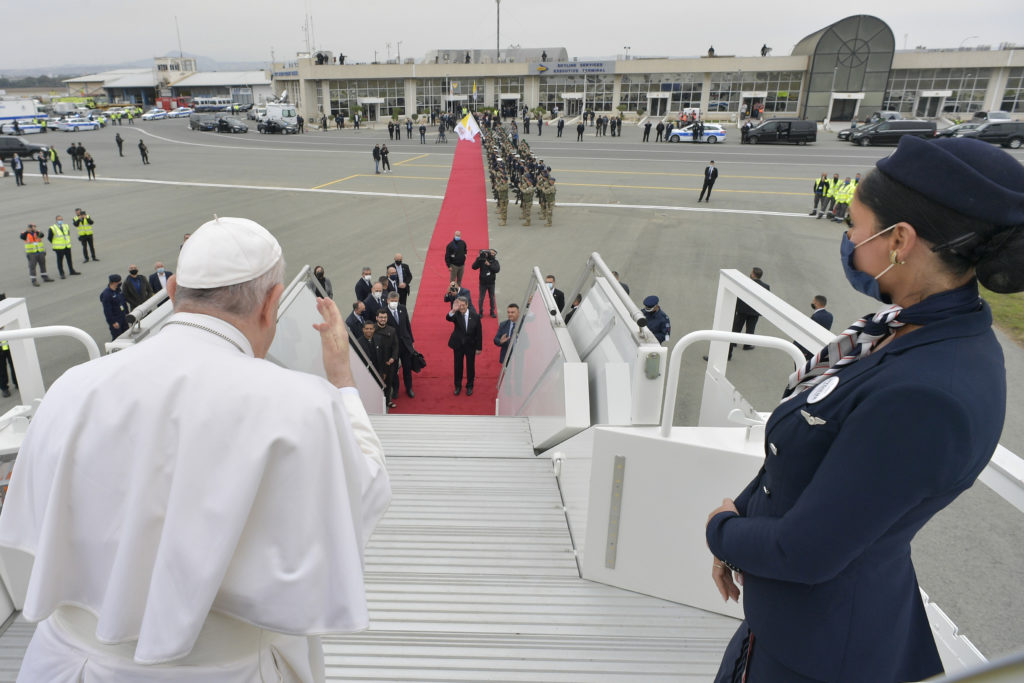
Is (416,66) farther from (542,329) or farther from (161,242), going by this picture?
(542,329)

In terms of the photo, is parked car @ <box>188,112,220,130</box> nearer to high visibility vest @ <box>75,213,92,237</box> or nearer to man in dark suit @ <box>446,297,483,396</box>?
high visibility vest @ <box>75,213,92,237</box>

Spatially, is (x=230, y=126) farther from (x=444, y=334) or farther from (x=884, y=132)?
(x=884, y=132)

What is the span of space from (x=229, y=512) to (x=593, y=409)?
3.48 meters

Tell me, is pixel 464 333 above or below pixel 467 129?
below

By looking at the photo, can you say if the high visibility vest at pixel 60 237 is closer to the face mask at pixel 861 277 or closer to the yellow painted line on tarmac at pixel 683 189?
the face mask at pixel 861 277

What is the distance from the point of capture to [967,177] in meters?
1.22

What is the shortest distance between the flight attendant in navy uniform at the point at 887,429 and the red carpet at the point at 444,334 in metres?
8.08

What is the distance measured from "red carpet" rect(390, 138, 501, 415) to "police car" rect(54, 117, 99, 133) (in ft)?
155

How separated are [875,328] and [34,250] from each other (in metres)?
16.4

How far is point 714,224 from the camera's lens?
61.5 feet

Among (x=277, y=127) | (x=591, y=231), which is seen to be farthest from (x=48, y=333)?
(x=277, y=127)

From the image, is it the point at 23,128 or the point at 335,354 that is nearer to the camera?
the point at 335,354

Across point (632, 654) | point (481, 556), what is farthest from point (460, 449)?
point (632, 654)

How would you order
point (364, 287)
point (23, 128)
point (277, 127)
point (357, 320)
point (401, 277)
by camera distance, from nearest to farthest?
1. point (357, 320)
2. point (364, 287)
3. point (401, 277)
4. point (277, 127)
5. point (23, 128)
